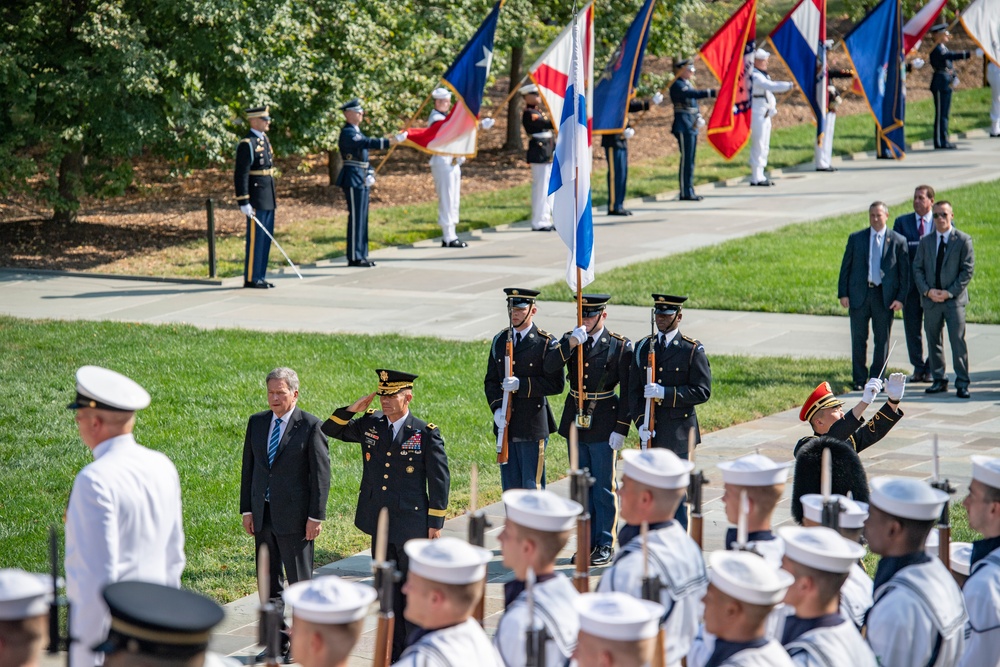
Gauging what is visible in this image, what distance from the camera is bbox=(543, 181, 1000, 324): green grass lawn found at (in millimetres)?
17359

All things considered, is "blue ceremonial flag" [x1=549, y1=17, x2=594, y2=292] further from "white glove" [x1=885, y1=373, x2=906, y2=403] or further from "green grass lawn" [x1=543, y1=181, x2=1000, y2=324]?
"green grass lawn" [x1=543, y1=181, x2=1000, y2=324]

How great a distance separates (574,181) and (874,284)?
180 inches

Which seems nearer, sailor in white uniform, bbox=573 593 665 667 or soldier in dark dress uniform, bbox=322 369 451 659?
sailor in white uniform, bbox=573 593 665 667

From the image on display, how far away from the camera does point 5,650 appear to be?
439 cm

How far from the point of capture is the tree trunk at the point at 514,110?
28719 millimetres

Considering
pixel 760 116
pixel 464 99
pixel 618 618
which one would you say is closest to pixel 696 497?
pixel 618 618

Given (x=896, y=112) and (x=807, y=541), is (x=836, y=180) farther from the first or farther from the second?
(x=807, y=541)

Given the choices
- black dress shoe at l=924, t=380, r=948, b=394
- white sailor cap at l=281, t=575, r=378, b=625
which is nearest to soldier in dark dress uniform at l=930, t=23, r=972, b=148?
black dress shoe at l=924, t=380, r=948, b=394

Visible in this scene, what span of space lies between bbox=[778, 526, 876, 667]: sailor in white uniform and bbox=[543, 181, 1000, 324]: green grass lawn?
1216cm

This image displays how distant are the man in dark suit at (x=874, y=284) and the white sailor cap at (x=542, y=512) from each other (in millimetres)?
8939

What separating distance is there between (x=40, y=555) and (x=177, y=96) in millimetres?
11438

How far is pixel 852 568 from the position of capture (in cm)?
577

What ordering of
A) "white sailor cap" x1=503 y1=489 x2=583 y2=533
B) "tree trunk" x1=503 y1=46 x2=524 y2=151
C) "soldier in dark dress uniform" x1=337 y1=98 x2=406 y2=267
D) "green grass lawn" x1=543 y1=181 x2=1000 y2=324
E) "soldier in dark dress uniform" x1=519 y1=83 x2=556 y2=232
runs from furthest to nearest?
"tree trunk" x1=503 y1=46 x2=524 y2=151, "soldier in dark dress uniform" x1=519 y1=83 x2=556 y2=232, "soldier in dark dress uniform" x1=337 y1=98 x2=406 y2=267, "green grass lawn" x1=543 y1=181 x2=1000 y2=324, "white sailor cap" x1=503 y1=489 x2=583 y2=533

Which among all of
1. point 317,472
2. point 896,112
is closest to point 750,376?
point 896,112
